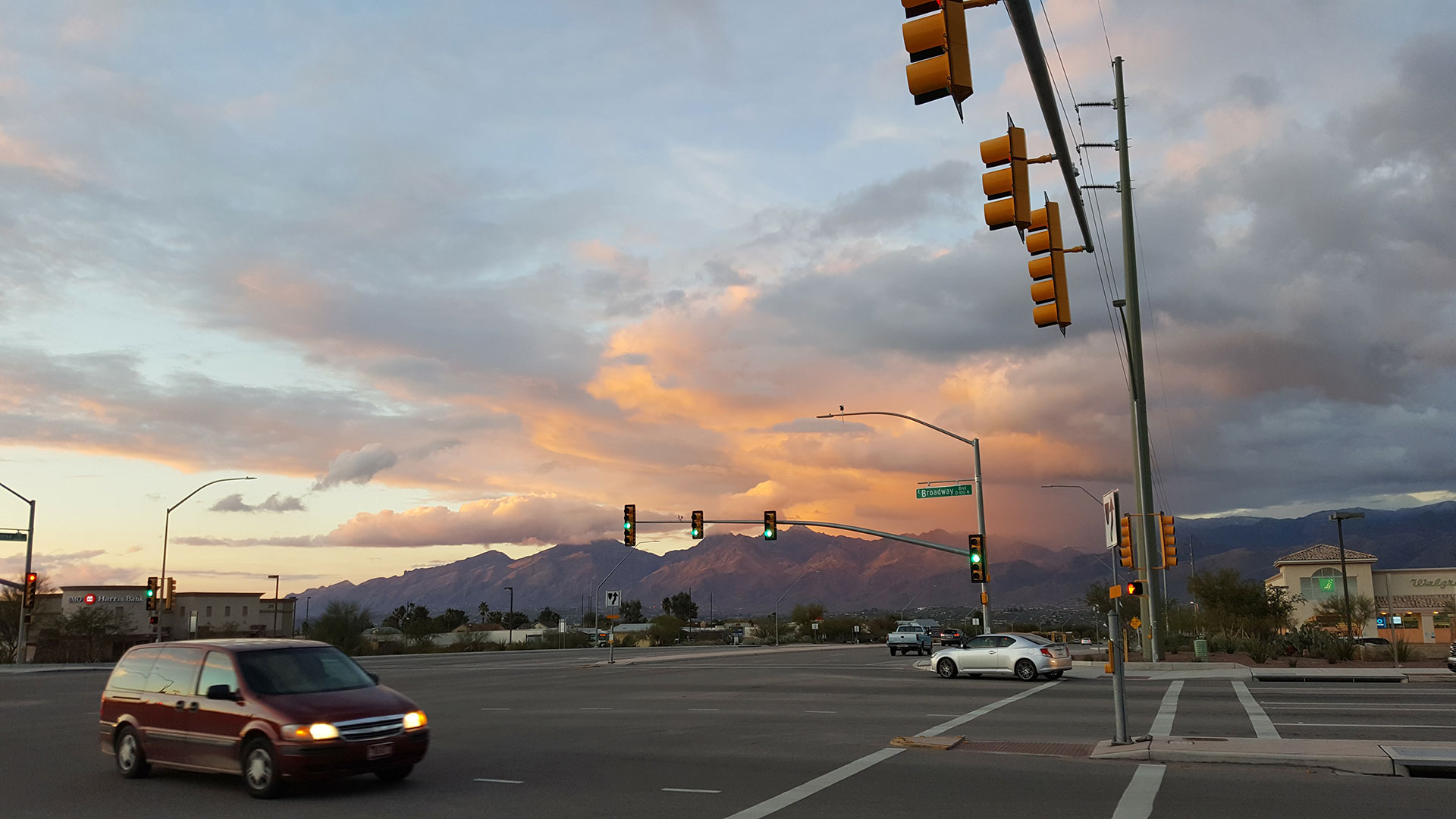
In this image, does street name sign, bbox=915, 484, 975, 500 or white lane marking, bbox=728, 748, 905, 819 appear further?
street name sign, bbox=915, 484, 975, 500

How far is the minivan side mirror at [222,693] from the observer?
37.3 feet

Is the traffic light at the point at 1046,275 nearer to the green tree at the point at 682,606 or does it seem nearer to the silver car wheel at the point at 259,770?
the silver car wheel at the point at 259,770

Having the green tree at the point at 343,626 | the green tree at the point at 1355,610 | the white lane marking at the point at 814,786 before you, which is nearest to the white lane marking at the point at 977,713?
the white lane marking at the point at 814,786

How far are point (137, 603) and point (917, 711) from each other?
112 meters

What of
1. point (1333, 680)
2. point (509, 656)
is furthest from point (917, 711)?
point (509, 656)

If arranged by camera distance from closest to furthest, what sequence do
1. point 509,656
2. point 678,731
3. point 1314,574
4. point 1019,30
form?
point 1019,30, point 678,731, point 509,656, point 1314,574

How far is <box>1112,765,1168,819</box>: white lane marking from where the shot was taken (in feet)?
31.9

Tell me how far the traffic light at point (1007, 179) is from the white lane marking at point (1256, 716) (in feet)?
30.5

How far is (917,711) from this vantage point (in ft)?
66.7

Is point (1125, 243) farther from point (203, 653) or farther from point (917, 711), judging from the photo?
point (203, 653)

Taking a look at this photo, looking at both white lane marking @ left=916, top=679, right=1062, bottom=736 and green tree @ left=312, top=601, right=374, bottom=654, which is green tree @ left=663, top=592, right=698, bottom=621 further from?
white lane marking @ left=916, top=679, right=1062, bottom=736

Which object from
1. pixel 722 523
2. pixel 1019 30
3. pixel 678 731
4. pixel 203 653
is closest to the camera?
pixel 1019 30

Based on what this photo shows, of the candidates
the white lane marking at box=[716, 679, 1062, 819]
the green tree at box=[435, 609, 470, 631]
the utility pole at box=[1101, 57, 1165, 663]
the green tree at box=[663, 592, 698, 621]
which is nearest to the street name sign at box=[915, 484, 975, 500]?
the utility pole at box=[1101, 57, 1165, 663]

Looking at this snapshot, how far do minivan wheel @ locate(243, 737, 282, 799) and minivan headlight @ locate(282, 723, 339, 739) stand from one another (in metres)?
0.28
